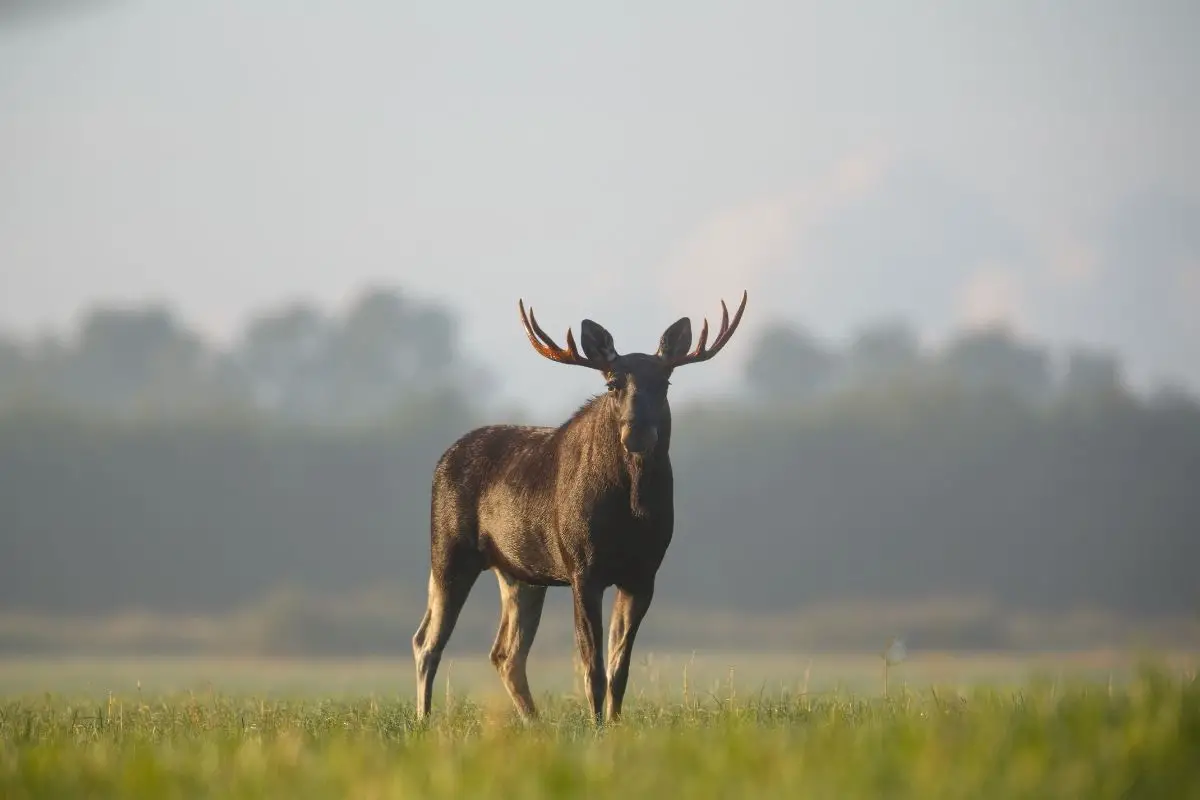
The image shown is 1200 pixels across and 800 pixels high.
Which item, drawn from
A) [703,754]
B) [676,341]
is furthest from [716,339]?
[703,754]

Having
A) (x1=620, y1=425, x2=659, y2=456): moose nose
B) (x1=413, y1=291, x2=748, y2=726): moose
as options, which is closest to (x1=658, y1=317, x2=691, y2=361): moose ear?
(x1=413, y1=291, x2=748, y2=726): moose

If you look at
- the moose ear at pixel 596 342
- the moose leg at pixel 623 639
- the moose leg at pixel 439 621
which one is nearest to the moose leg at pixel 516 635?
the moose leg at pixel 439 621

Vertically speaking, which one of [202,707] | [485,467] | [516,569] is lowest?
[202,707]

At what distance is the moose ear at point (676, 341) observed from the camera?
462 inches

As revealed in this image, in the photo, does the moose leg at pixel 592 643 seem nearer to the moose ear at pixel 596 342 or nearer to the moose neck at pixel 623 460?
the moose neck at pixel 623 460

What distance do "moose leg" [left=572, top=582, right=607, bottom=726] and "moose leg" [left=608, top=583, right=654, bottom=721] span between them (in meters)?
0.25

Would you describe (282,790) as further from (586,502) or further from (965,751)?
(586,502)

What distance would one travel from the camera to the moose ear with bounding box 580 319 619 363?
11508 mm

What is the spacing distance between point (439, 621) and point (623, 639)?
2265 mm

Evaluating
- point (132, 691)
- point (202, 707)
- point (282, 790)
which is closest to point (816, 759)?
point (282, 790)

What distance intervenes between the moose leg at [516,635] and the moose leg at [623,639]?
5.17 ft

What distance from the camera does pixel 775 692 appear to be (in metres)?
13.1

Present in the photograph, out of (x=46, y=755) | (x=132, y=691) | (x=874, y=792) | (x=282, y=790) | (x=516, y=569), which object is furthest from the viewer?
(x=132, y=691)

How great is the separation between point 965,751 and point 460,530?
6.57 metres
